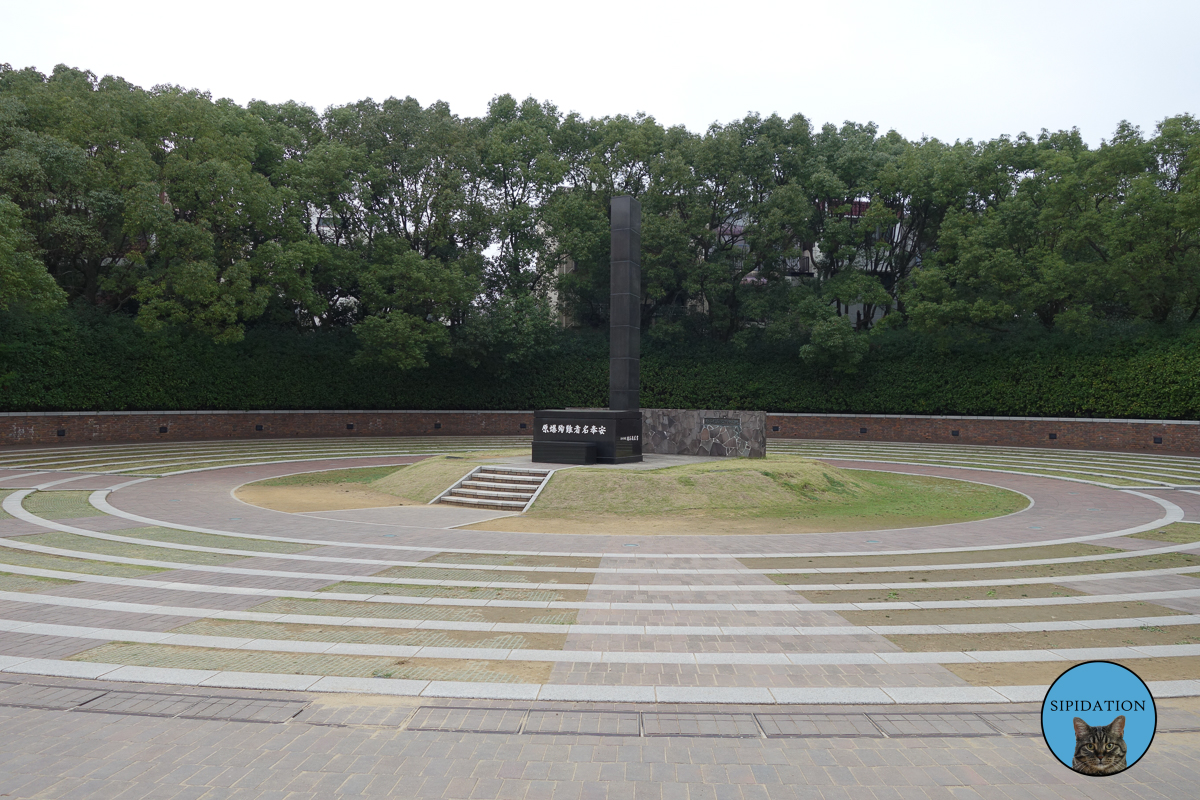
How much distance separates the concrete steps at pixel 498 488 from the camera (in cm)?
1443

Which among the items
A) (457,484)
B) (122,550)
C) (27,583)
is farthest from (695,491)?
(27,583)

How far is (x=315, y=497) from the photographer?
15250mm

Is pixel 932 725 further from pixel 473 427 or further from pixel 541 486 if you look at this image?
pixel 473 427

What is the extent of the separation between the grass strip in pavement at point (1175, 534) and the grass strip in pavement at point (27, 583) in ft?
47.3

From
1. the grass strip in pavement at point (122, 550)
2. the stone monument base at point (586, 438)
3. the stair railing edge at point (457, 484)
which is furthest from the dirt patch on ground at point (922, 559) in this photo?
the stone monument base at point (586, 438)

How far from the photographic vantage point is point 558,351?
33.8 metres

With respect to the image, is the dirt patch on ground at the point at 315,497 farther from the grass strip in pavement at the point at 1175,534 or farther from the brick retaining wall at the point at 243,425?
the brick retaining wall at the point at 243,425

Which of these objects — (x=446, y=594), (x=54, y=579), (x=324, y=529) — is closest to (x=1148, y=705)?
(x=446, y=594)

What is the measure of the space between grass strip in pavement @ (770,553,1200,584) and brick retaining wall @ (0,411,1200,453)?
66.3ft

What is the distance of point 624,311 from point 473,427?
1555 centimetres

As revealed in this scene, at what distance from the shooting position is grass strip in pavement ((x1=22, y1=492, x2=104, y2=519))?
12531 mm

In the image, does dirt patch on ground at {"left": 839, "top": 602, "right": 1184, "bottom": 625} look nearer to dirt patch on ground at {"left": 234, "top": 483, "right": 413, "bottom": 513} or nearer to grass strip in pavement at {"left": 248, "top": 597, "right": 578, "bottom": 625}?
grass strip in pavement at {"left": 248, "top": 597, "right": 578, "bottom": 625}

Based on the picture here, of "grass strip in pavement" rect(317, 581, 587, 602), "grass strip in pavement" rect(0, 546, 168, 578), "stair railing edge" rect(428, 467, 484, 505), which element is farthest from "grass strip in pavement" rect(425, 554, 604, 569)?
"stair railing edge" rect(428, 467, 484, 505)

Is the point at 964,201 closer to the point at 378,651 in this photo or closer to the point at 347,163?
the point at 347,163
